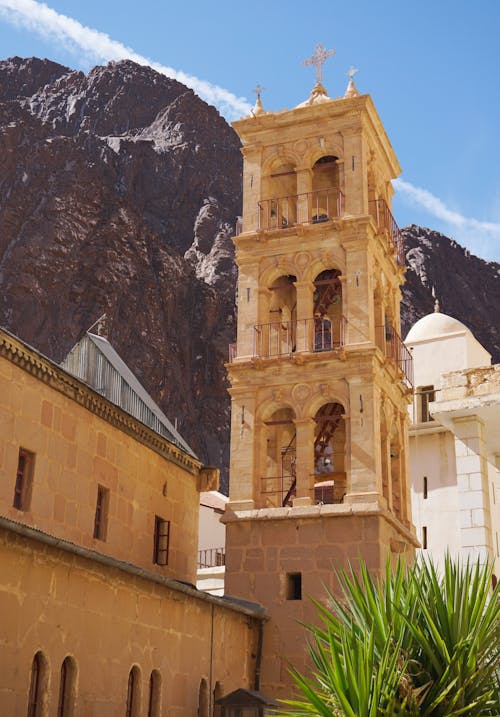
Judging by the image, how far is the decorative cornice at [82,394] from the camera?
15836 millimetres

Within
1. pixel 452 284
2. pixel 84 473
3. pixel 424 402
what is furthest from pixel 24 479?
pixel 452 284

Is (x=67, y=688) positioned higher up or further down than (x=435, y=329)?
further down

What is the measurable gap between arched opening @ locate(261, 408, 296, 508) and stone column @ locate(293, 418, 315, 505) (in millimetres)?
450

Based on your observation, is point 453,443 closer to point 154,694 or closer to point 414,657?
point 154,694

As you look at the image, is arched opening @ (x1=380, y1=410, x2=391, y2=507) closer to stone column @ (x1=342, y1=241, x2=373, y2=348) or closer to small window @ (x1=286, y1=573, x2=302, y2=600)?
stone column @ (x1=342, y1=241, x2=373, y2=348)

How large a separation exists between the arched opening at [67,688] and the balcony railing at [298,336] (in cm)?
1061

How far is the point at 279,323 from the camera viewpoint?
23.4 metres

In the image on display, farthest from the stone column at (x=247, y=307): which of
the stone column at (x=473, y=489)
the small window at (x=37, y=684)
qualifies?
the small window at (x=37, y=684)

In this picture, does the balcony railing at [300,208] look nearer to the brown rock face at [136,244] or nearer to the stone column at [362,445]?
the stone column at [362,445]

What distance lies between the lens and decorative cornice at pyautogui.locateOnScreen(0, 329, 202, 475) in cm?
1584

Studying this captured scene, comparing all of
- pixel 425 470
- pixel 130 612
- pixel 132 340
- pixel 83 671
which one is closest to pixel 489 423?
pixel 130 612

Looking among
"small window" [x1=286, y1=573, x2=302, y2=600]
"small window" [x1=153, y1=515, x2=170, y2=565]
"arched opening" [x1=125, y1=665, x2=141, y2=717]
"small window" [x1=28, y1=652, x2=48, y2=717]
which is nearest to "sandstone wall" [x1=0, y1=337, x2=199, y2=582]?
"small window" [x1=153, y1=515, x2=170, y2=565]

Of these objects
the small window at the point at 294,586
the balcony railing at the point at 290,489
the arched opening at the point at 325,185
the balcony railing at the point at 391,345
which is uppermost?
the arched opening at the point at 325,185

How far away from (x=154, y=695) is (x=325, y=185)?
1404cm
